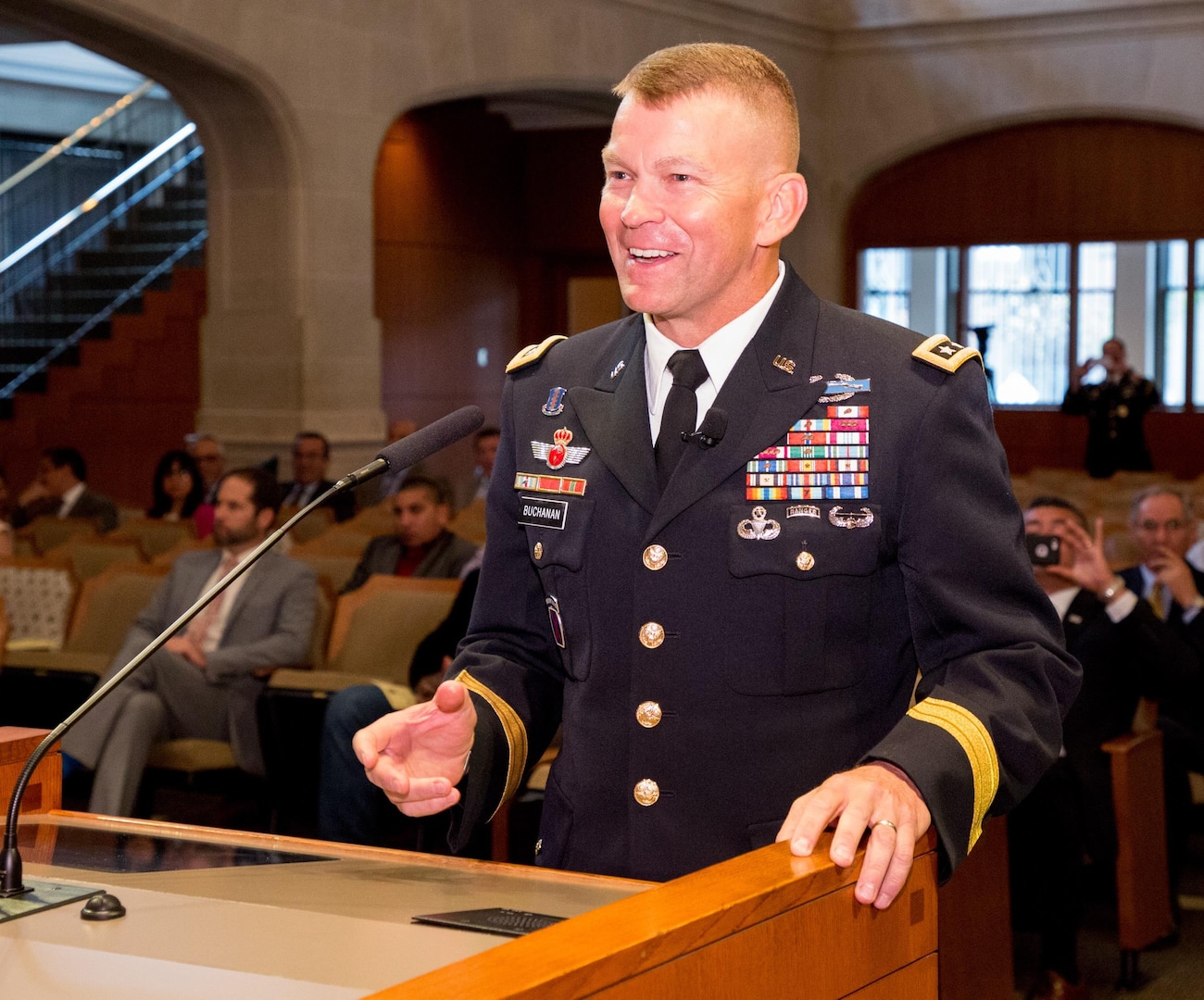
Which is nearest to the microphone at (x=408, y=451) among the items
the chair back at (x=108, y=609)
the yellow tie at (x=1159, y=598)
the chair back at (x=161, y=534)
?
the yellow tie at (x=1159, y=598)

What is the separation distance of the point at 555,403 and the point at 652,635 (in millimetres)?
317

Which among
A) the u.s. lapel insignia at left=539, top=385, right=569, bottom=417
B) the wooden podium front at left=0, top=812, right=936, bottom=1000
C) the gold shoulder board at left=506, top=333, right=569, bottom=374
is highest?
the gold shoulder board at left=506, top=333, right=569, bottom=374

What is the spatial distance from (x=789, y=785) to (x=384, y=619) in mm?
3453

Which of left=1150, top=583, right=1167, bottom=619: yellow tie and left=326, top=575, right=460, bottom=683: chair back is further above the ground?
left=1150, top=583, right=1167, bottom=619: yellow tie

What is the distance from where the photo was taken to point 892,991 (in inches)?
46.4

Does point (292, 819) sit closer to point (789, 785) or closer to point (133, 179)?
point (789, 785)

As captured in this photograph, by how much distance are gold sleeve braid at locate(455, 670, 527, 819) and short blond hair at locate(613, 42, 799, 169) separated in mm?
579

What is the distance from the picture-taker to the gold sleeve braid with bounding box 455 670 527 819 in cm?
159

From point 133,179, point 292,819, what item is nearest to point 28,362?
point 133,179

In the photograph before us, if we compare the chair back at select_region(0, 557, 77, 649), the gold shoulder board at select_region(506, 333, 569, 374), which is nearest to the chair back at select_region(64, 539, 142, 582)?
the chair back at select_region(0, 557, 77, 649)

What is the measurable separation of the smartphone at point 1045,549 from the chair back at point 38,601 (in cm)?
322

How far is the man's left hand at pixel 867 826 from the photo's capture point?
3.71 ft

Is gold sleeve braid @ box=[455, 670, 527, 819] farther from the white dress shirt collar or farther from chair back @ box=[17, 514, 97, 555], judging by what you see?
chair back @ box=[17, 514, 97, 555]

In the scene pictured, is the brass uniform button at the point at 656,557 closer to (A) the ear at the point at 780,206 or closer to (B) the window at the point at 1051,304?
(A) the ear at the point at 780,206
